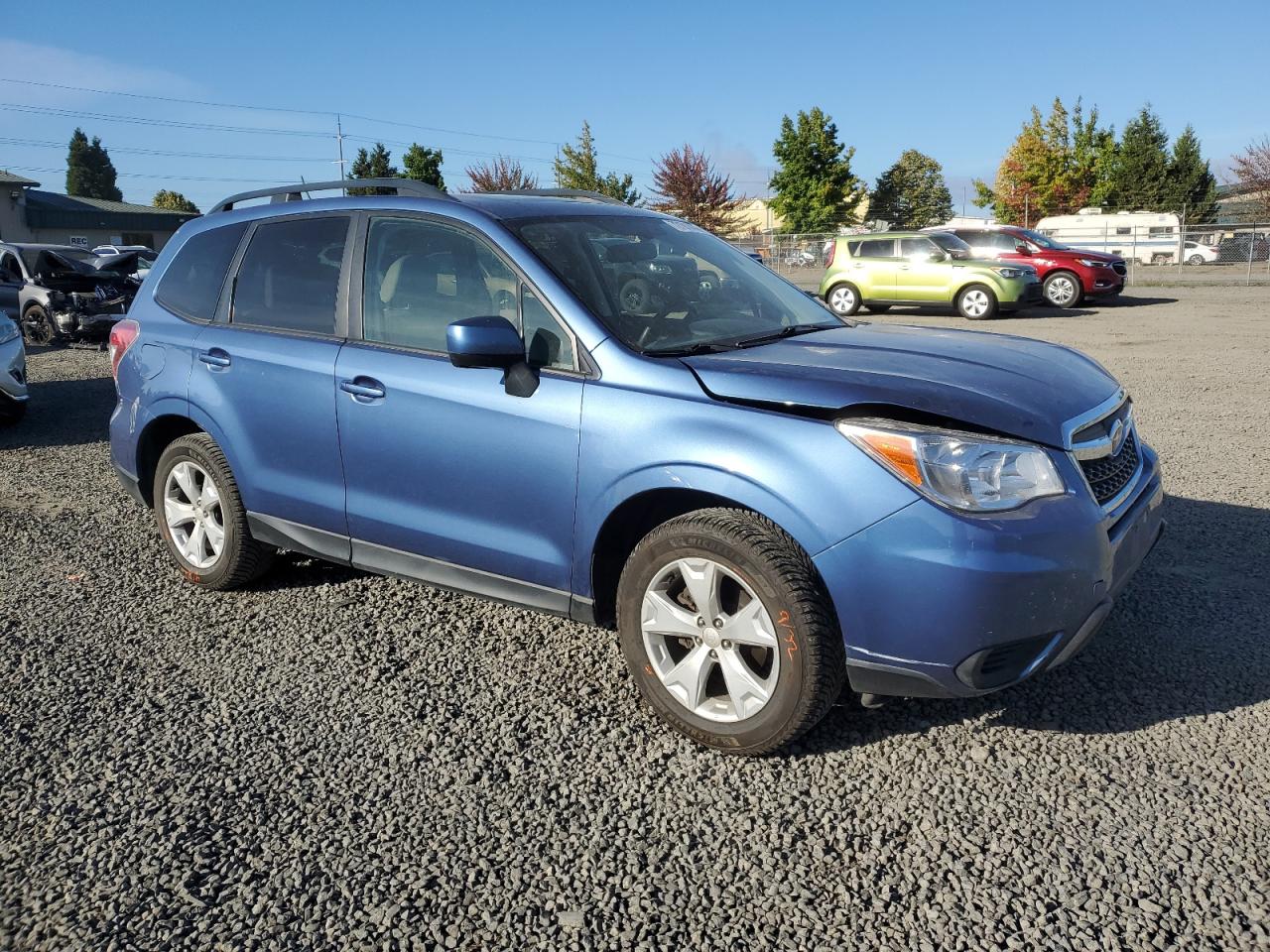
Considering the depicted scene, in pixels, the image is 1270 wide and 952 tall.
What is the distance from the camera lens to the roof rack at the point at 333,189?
13.9 feet

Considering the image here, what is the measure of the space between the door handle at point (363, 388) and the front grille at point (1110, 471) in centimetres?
251

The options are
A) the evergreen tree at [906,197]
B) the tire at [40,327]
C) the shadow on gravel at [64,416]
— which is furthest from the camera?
the evergreen tree at [906,197]

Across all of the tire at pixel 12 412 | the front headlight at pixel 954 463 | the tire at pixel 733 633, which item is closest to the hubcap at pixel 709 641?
the tire at pixel 733 633

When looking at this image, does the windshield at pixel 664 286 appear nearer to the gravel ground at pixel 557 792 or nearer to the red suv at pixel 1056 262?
the gravel ground at pixel 557 792

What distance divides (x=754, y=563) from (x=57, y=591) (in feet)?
12.4

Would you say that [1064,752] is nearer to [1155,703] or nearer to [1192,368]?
[1155,703]

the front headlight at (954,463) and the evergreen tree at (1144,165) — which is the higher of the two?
the evergreen tree at (1144,165)

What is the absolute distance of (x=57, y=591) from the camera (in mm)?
5020

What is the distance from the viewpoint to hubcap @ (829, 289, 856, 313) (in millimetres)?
21328

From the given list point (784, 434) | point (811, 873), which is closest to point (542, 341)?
point (784, 434)

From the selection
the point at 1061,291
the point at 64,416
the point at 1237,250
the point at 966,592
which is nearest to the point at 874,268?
the point at 1061,291

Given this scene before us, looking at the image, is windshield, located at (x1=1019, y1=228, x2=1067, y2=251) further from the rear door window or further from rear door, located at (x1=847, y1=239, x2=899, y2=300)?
the rear door window

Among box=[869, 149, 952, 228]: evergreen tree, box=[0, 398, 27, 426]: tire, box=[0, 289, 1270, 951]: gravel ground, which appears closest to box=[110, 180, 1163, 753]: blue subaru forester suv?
box=[0, 289, 1270, 951]: gravel ground

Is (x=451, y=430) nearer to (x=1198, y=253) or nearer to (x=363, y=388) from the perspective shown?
(x=363, y=388)
